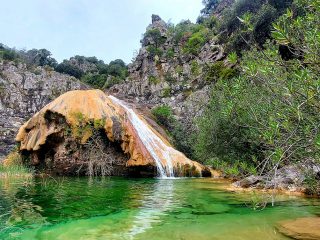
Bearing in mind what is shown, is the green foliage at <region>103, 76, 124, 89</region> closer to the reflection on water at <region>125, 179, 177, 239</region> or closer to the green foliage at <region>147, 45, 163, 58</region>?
the green foliage at <region>147, 45, 163, 58</region>

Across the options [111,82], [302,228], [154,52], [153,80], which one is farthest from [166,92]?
[302,228]

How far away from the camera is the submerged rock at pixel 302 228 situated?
21.7 feet

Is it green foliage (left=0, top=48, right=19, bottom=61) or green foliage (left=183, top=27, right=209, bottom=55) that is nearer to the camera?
green foliage (left=183, top=27, right=209, bottom=55)

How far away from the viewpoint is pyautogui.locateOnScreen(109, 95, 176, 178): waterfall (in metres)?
23.4

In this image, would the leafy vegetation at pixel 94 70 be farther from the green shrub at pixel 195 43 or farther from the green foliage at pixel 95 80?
the green shrub at pixel 195 43

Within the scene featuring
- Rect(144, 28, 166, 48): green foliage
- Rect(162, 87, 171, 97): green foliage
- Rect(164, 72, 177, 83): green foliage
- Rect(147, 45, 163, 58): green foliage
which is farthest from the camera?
Rect(144, 28, 166, 48): green foliage

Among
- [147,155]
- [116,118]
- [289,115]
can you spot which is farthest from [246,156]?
[289,115]

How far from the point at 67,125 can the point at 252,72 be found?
63.7ft

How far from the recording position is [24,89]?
167 feet

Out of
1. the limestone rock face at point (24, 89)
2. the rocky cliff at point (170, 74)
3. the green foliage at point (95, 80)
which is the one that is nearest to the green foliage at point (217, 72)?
the rocky cliff at point (170, 74)

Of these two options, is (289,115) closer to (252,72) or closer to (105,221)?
(252,72)

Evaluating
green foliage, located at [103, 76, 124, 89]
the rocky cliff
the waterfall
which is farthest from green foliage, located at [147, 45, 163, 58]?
the waterfall

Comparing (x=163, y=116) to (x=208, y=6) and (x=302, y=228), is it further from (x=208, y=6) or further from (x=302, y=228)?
(x=208, y=6)

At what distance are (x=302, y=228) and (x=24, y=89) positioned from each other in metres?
49.7
